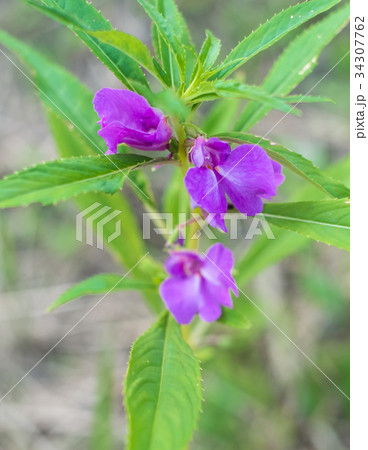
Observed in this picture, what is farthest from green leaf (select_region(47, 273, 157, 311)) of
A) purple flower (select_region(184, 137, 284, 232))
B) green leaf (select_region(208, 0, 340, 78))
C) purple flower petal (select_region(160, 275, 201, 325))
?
green leaf (select_region(208, 0, 340, 78))

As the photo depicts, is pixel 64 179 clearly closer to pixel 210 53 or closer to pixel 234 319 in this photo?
pixel 210 53

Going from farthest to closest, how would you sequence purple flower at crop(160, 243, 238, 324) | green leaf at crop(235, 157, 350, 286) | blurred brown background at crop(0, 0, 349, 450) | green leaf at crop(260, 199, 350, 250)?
blurred brown background at crop(0, 0, 349, 450), green leaf at crop(235, 157, 350, 286), purple flower at crop(160, 243, 238, 324), green leaf at crop(260, 199, 350, 250)

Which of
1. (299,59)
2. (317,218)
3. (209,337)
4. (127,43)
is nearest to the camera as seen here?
(127,43)

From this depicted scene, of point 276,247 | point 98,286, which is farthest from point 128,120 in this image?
point 276,247

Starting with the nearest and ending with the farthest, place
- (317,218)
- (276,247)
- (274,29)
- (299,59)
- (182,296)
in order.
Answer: (274,29) → (317,218) → (182,296) → (299,59) → (276,247)

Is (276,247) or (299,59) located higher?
(299,59)

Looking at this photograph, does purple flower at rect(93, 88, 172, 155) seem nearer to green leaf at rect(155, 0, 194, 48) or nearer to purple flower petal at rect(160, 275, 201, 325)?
green leaf at rect(155, 0, 194, 48)
